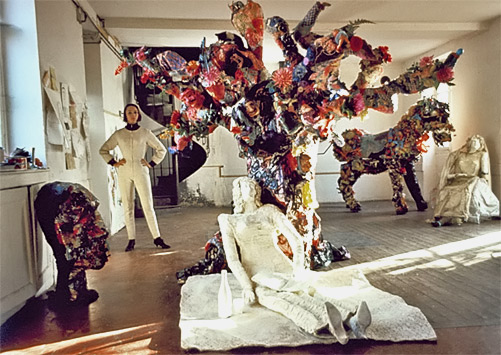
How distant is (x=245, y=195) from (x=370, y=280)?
140 cm

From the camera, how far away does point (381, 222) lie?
6.84 m

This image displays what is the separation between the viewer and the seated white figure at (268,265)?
2.69 m

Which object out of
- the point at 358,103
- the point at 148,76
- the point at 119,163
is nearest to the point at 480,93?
the point at 358,103

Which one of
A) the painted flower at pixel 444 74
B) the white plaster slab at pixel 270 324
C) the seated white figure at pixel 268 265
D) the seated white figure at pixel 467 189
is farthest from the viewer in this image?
the seated white figure at pixel 467 189

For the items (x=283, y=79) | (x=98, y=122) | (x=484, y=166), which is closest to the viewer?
(x=283, y=79)

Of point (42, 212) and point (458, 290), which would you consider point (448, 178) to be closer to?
point (458, 290)

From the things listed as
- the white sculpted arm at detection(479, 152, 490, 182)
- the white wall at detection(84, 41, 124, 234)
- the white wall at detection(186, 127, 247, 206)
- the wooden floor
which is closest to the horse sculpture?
the white sculpted arm at detection(479, 152, 490, 182)

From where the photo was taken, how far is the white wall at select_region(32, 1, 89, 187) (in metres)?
3.84

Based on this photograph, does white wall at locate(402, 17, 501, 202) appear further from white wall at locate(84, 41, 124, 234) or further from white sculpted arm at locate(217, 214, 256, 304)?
white wall at locate(84, 41, 124, 234)

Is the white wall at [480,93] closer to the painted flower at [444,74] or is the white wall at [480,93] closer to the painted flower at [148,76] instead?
the painted flower at [444,74]

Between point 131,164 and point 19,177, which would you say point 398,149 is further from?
point 19,177

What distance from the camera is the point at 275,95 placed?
152 inches

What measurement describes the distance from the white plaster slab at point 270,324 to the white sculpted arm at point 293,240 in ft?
1.20

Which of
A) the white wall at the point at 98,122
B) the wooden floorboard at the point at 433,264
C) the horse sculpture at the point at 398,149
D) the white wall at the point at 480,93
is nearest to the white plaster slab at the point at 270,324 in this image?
the wooden floorboard at the point at 433,264
